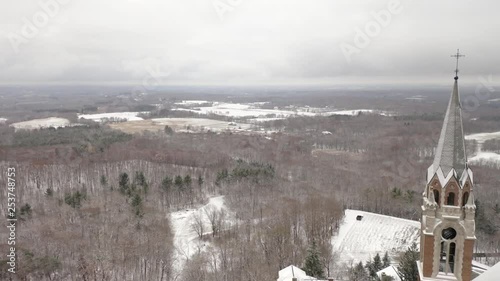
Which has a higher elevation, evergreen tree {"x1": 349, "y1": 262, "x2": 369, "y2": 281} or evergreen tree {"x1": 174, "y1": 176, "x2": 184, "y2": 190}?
evergreen tree {"x1": 174, "y1": 176, "x2": 184, "y2": 190}

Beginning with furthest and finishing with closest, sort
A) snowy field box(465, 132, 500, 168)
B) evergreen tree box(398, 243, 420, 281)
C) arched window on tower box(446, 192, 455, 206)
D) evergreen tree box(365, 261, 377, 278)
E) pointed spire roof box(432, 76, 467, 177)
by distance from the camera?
snowy field box(465, 132, 500, 168), evergreen tree box(365, 261, 377, 278), evergreen tree box(398, 243, 420, 281), arched window on tower box(446, 192, 455, 206), pointed spire roof box(432, 76, 467, 177)

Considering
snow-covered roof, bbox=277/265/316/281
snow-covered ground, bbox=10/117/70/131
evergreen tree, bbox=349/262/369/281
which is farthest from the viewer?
snow-covered ground, bbox=10/117/70/131

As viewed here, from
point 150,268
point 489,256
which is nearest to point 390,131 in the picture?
point 489,256

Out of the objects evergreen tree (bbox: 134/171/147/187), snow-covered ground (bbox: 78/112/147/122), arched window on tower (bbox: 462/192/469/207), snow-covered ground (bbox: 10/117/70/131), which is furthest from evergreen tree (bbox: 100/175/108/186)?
snow-covered ground (bbox: 78/112/147/122)

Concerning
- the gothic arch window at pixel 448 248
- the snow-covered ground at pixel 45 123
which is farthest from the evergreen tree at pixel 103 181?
the snow-covered ground at pixel 45 123

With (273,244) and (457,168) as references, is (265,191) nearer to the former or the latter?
(273,244)

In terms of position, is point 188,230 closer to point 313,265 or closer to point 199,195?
point 199,195

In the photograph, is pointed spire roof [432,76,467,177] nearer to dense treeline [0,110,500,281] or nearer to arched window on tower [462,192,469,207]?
arched window on tower [462,192,469,207]
